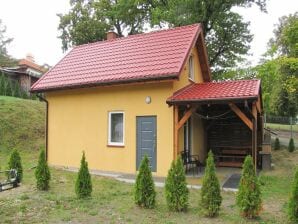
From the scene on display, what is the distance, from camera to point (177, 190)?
22.5ft

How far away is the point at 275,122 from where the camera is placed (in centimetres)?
3841

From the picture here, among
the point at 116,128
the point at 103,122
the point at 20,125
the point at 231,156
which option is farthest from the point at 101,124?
the point at 20,125

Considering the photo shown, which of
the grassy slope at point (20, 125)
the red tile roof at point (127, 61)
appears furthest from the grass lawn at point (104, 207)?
the grassy slope at point (20, 125)

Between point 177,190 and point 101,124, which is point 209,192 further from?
point 101,124

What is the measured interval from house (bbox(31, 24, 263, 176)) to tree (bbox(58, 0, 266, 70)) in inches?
246

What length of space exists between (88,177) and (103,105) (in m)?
5.00

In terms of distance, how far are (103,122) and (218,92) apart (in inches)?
178

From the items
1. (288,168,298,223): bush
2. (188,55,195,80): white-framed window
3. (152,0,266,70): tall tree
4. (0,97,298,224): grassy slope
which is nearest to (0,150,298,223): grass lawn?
(0,97,298,224): grassy slope

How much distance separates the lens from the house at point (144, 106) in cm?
1098

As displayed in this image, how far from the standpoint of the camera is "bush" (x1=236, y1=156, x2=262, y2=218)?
633 cm

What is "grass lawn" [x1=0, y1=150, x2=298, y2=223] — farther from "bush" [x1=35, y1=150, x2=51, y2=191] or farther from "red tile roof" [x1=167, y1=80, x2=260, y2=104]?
"red tile roof" [x1=167, y1=80, x2=260, y2=104]

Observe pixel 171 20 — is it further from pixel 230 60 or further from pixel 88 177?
pixel 88 177

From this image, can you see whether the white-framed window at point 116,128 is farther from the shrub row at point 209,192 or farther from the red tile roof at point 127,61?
the shrub row at point 209,192

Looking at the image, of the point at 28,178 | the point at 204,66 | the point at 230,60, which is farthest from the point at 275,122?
the point at 28,178
